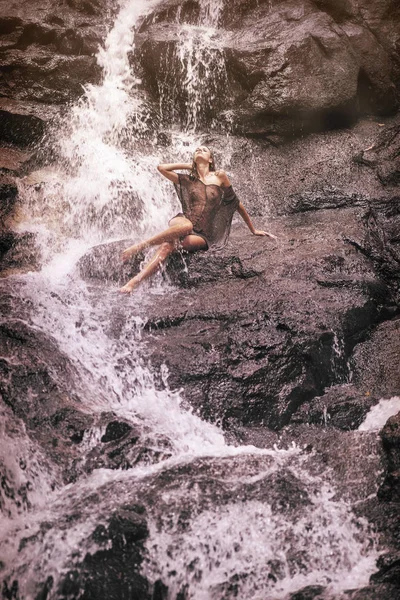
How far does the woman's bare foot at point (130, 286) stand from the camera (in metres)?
5.32

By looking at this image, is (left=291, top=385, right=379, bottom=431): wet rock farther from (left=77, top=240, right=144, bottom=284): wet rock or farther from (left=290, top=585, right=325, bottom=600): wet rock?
(left=77, top=240, right=144, bottom=284): wet rock

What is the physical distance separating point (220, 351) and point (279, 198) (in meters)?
3.89

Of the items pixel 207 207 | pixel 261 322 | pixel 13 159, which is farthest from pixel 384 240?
pixel 13 159

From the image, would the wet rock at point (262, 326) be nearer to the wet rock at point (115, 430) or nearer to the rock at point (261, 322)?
the rock at point (261, 322)

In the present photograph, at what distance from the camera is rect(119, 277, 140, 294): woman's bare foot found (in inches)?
210

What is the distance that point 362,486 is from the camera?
3.52 m

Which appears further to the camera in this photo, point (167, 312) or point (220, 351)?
point (167, 312)

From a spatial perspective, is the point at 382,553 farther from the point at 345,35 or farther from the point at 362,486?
the point at 345,35

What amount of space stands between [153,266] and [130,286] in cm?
37

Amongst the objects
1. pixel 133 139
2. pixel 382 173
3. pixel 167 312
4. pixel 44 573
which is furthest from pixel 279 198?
pixel 44 573

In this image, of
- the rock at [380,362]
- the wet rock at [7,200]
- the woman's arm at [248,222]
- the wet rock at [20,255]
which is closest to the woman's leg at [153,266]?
the woman's arm at [248,222]

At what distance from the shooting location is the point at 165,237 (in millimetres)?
5691

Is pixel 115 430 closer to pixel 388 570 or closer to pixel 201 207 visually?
pixel 388 570

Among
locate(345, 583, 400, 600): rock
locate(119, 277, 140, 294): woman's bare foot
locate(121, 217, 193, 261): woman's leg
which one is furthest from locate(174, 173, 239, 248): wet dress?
locate(345, 583, 400, 600): rock
